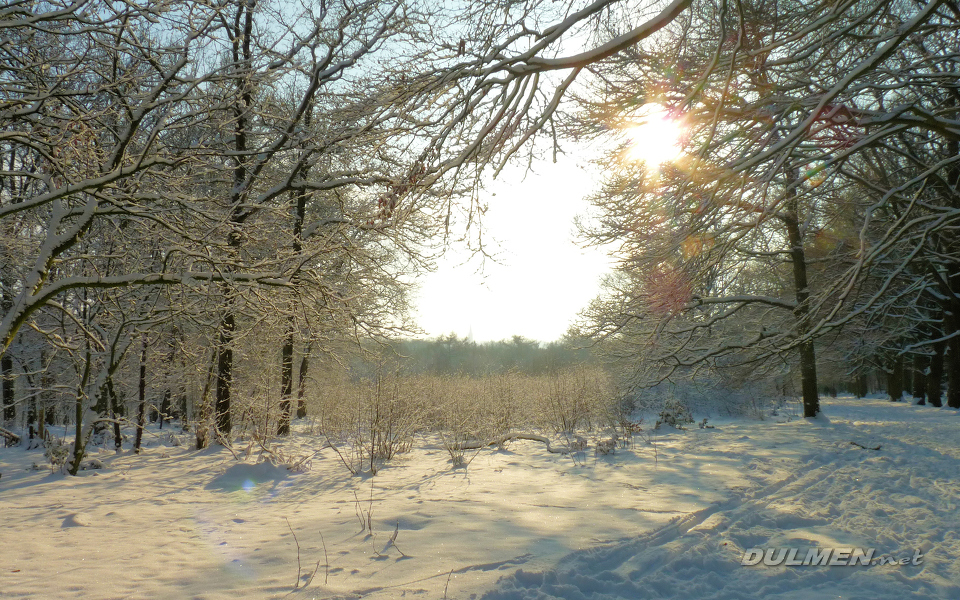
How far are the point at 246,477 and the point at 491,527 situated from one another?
4.12 metres

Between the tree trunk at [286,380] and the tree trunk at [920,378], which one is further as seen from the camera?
the tree trunk at [920,378]

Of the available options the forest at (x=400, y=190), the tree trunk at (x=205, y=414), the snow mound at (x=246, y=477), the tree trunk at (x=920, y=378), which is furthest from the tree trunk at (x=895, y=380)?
the tree trunk at (x=205, y=414)

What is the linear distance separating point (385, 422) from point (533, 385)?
299 inches

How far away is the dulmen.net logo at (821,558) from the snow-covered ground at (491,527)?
3.1 inches

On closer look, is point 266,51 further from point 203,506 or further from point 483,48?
point 203,506

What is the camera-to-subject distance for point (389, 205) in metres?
3.66

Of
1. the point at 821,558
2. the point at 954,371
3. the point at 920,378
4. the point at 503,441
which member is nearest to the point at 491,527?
the point at 821,558

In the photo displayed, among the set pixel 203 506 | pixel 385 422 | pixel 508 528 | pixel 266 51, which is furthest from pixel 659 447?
pixel 266 51

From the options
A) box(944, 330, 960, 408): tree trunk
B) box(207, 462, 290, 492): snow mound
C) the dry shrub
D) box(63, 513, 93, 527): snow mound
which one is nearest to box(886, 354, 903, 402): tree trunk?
box(944, 330, 960, 408): tree trunk

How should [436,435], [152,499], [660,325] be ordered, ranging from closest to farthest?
[152,499]
[660,325]
[436,435]

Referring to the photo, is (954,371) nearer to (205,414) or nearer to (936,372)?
(936,372)

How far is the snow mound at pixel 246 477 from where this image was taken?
646 cm

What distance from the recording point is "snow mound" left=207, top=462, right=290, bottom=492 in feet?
21.2

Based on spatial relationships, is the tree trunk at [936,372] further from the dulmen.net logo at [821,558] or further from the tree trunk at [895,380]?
the dulmen.net logo at [821,558]
